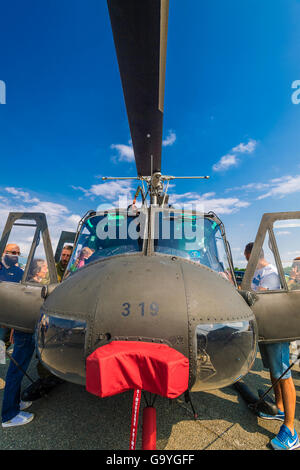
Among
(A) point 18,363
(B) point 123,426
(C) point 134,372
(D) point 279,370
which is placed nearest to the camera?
(C) point 134,372

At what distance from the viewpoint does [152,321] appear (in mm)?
1661

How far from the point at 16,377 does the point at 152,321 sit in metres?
2.57

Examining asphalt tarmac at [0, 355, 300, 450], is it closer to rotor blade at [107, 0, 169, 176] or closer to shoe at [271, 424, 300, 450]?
shoe at [271, 424, 300, 450]

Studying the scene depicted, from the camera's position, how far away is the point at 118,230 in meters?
3.53

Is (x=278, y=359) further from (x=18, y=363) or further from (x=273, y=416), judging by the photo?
(x=18, y=363)

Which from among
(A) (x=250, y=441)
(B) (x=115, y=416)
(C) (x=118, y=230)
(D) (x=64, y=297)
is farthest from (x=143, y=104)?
(A) (x=250, y=441)

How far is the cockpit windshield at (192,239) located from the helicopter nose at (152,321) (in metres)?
0.93

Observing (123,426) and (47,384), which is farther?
(47,384)

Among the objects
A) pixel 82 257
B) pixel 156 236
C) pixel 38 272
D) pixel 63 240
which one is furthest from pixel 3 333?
pixel 156 236

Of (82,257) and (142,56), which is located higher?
(142,56)

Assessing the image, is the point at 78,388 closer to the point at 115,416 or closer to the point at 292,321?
the point at 115,416

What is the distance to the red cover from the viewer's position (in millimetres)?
1299

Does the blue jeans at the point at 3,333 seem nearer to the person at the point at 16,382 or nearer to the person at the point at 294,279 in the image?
the person at the point at 16,382

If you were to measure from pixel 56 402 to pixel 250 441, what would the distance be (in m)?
2.66
